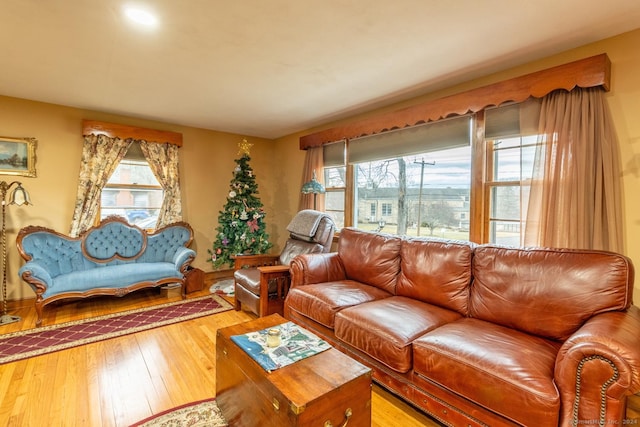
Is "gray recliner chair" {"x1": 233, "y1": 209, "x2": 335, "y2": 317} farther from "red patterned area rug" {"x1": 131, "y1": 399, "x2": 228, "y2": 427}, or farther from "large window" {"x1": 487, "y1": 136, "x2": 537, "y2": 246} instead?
"large window" {"x1": 487, "y1": 136, "x2": 537, "y2": 246}

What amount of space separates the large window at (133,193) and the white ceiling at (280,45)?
1.04m

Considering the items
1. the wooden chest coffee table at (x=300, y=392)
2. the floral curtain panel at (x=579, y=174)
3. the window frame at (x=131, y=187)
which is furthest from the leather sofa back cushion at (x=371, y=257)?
the window frame at (x=131, y=187)

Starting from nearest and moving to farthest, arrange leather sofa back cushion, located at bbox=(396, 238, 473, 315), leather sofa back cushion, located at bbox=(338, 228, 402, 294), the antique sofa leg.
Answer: leather sofa back cushion, located at bbox=(396, 238, 473, 315), leather sofa back cushion, located at bbox=(338, 228, 402, 294), the antique sofa leg

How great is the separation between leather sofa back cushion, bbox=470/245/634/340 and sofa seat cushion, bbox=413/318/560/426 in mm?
124

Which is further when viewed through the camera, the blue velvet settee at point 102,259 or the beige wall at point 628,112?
the blue velvet settee at point 102,259

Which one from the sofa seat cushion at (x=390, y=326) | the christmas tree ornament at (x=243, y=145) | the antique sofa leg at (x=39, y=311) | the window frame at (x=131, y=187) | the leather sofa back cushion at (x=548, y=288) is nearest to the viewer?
the leather sofa back cushion at (x=548, y=288)

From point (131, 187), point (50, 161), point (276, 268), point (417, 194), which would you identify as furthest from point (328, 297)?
point (50, 161)

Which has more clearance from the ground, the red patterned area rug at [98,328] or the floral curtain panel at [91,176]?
the floral curtain panel at [91,176]

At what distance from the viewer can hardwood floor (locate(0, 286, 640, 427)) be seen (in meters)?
1.75

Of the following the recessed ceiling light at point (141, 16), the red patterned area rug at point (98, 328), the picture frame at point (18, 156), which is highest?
the recessed ceiling light at point (141, 16)

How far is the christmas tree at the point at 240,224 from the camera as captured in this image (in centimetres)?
435

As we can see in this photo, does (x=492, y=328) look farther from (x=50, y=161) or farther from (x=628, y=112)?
(x=50, y=161)

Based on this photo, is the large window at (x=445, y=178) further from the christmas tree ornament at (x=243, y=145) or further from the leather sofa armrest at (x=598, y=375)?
the christmas tree ornament at (x=243, y=145)

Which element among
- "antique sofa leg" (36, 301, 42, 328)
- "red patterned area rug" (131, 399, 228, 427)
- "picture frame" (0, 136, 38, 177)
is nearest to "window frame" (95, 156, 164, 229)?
"picture frame" (0, 136, 38, 177)
